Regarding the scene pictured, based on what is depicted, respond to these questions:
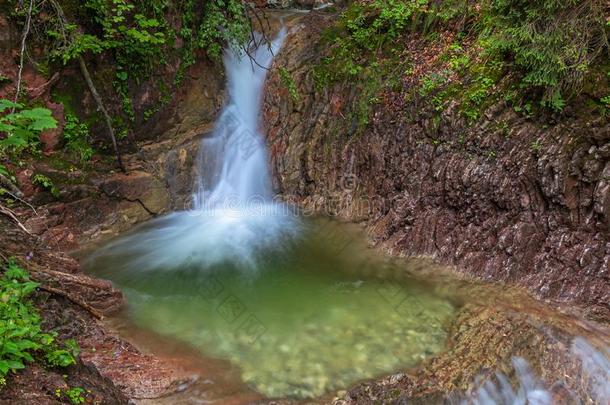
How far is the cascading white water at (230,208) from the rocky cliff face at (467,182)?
502 millimetres

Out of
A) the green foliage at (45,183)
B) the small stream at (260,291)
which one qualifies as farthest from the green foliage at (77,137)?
the small stream at (260,291)

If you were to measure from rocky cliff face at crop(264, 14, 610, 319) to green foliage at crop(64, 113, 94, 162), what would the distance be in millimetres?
3264

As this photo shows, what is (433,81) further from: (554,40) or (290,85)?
(290,85)

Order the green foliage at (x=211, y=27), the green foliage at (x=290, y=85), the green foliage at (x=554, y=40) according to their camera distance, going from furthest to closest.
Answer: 1. the green foliage at (x=290, y=85)
2. the green foliage at (x=211, y=27)
3. the green foliage at (x=554, y=40)

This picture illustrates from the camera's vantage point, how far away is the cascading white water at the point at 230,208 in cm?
658

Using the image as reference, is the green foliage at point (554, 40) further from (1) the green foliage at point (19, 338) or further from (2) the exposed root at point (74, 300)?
(2) the exposed root at point (74, 300)

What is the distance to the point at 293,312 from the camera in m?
5.18

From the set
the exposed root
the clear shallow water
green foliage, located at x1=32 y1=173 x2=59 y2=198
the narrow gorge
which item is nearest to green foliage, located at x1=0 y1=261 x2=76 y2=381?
the narrow gorge

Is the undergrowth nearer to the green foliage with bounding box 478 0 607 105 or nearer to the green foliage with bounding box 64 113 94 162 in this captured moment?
the green foliage with bounding box 478 0 607 105

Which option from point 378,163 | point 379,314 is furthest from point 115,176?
point 379,314

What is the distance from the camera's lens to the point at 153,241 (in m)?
6.92

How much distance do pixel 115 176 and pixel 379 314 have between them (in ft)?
16.2

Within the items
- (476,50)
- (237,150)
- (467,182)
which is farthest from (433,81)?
(237,150)

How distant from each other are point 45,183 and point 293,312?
4167 mm
